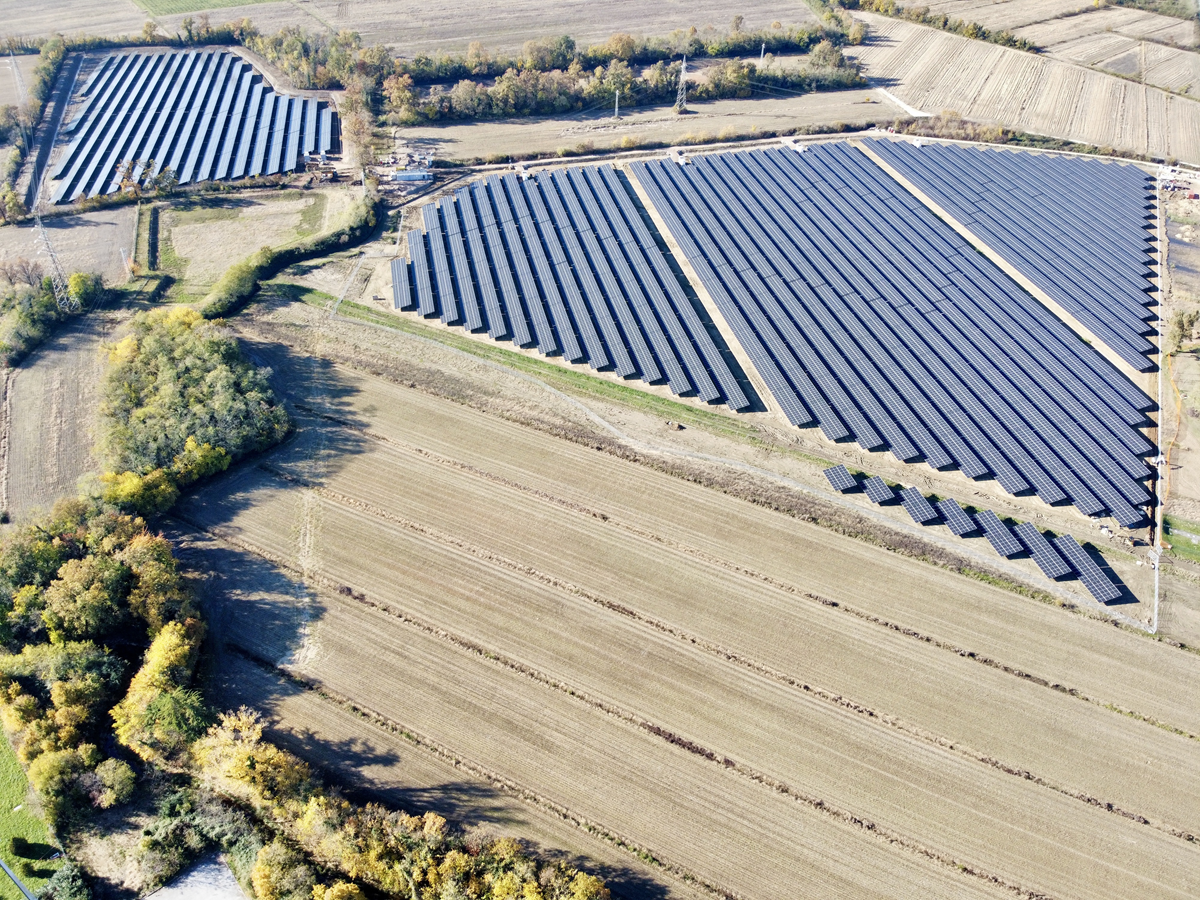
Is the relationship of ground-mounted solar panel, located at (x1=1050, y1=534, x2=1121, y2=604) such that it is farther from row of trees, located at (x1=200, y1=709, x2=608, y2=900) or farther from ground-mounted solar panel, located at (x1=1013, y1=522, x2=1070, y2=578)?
row of trees, located at (x1=200, y1=709, x2=608, y2=900)

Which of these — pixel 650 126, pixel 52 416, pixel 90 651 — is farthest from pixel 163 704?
pixel 650 126

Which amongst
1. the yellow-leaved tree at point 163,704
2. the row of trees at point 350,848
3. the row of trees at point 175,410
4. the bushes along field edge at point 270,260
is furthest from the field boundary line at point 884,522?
the row of trees at point 350,848

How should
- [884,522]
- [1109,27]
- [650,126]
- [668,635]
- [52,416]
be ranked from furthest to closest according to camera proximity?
[1109,27], [650,126], [52,416], [884,522], [668,635]

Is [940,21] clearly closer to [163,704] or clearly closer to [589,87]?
[589,87]

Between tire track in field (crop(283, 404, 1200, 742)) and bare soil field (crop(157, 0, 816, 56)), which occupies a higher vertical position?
bare soil field (crop(157, 0, 816, 56))

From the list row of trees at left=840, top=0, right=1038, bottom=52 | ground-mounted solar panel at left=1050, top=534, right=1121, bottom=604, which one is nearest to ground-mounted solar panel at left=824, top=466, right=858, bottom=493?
ground-mounted solar panel at left=1050, top=534, right=1121, bottom=604

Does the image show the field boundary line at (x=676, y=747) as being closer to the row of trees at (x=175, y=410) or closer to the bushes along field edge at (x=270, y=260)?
the row of trees at (x=175, y=410)

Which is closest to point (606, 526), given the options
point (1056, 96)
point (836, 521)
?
point (836, 521)
